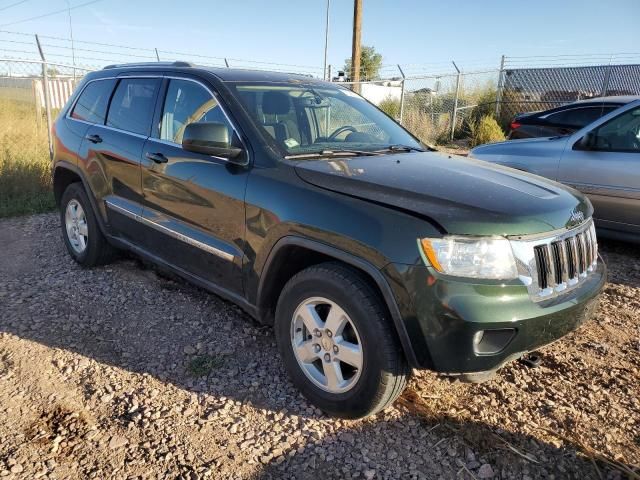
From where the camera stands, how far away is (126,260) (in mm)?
5008

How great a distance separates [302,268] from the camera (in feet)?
9.71

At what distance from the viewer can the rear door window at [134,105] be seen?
12.9 ft

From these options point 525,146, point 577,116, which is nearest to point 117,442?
point 525,146

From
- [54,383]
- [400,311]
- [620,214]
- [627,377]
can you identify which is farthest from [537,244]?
[620,214]

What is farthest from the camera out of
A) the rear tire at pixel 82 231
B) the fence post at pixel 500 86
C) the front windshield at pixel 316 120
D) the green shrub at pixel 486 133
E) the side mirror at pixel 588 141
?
the fence post at pixel 500 86

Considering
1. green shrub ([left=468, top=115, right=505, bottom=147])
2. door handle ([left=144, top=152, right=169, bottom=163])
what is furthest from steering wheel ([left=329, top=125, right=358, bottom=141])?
green shrub ([left=468, top=115, right=505, bottom=147])

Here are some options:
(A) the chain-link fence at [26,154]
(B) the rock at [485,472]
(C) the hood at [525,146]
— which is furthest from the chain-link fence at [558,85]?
(B) the rock at [485,472]

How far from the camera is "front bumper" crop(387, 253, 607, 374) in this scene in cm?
222

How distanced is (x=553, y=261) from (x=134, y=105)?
3281 millimetres

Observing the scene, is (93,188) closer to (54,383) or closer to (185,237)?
(185,237)

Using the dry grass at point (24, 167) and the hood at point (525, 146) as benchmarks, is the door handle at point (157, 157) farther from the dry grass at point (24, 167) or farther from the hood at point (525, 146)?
the hood at point (525, 146)

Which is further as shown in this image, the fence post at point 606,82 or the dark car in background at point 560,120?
the fence post at point 606,82

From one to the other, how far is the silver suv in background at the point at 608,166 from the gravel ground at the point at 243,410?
1581mm

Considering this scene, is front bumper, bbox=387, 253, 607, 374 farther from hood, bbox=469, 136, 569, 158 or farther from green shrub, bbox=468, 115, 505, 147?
green shrub, bbox=468, 115, 505, 147
